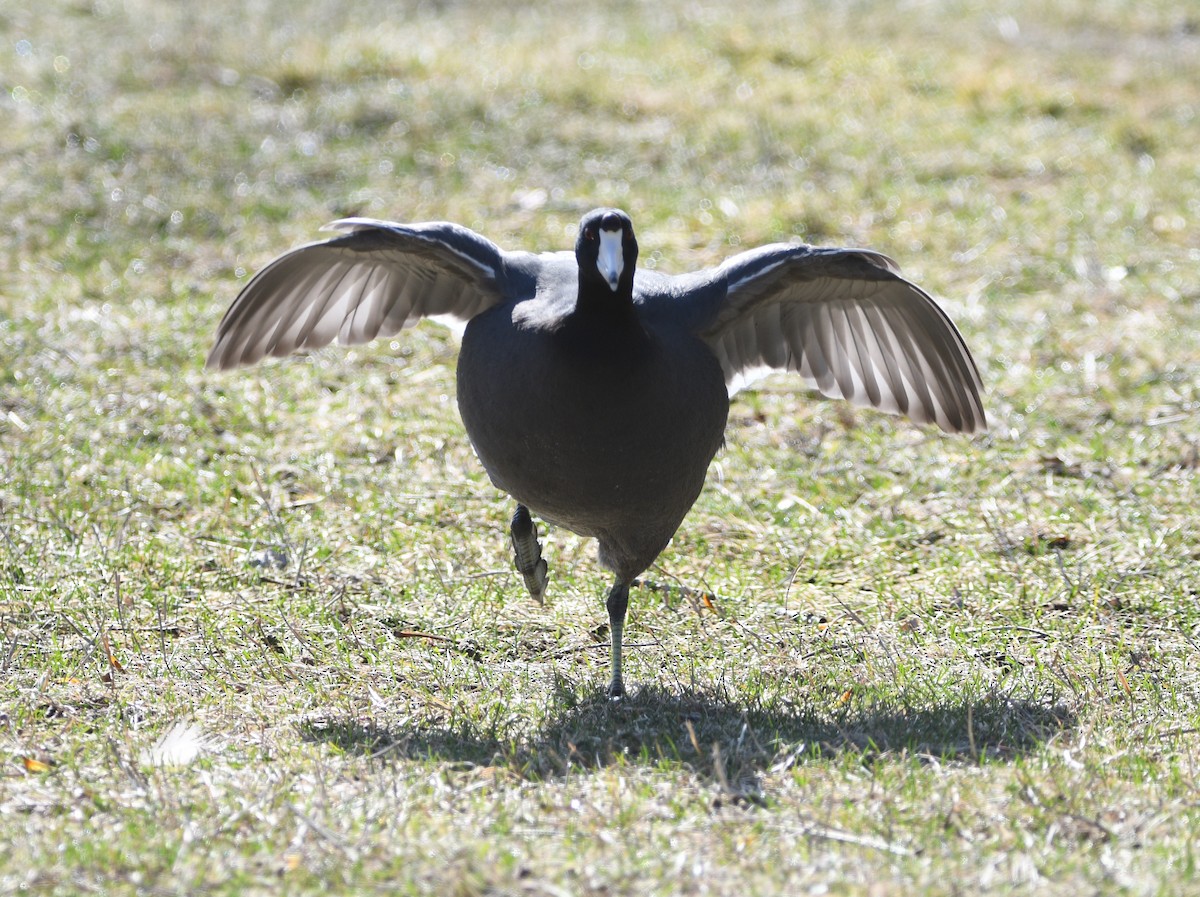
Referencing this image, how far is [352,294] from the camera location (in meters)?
4.75

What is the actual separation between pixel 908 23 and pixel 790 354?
26.1 ft

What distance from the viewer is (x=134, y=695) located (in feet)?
13.2

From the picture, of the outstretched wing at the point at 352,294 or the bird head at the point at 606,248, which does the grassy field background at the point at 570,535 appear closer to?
the outstretched wing at the point at 352,294

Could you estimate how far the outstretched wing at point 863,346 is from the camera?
15.3ft

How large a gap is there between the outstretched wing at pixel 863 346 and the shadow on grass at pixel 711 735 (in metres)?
1.13

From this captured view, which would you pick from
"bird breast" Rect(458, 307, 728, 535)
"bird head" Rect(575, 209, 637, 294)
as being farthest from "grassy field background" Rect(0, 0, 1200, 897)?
"bird head" Rect(575, 209, 637, 294)

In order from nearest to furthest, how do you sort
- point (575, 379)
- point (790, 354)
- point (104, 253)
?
point (575, 379) → point (790, 354) → point (104, 253)

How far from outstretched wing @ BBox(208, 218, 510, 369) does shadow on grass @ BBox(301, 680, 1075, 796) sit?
4.25 ft

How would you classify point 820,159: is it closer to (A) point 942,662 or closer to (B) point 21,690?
(A) point 942,662

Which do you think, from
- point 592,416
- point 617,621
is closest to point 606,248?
point 592,416

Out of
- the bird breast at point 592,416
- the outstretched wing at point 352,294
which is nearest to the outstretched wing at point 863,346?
the bird breast at point 592,416

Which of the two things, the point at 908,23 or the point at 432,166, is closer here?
the point at 432,166

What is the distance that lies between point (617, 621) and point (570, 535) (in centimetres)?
102

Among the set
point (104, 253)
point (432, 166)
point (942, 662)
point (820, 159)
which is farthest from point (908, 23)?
point (942, 662)
